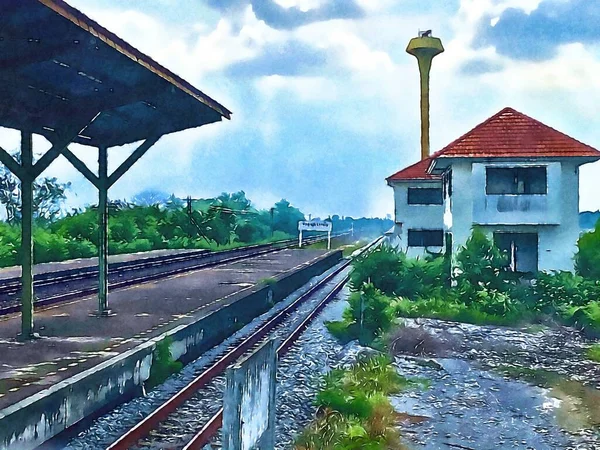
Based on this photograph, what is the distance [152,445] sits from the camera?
19.8ft

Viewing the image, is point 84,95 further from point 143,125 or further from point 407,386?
point 407,386

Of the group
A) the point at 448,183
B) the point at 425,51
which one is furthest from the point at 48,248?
the point at 425,51

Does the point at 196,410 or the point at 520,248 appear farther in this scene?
the point at 520,248

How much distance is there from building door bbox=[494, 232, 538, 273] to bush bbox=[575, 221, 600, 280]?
1950mm

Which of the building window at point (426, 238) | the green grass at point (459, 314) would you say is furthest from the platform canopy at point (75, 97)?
the building window at point (426, 238)

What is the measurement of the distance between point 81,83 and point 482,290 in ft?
33.5

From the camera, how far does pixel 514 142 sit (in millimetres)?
17438

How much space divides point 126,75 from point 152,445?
13.8ft

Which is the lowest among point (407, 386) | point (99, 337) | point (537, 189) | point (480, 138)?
point (407, 386)

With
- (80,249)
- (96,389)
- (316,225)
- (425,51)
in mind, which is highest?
(425,51)

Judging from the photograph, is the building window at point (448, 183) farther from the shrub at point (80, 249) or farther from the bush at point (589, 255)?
the shrub at point (80, 249)

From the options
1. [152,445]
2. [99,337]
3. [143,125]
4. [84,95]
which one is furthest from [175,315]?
[152,445]

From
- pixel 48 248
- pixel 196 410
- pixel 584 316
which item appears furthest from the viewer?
pixel 48 248

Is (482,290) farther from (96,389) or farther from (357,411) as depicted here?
(96,389)
